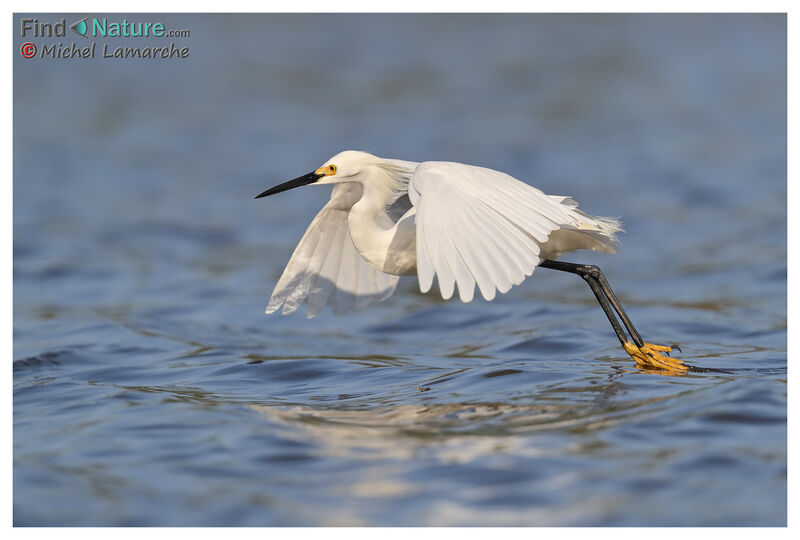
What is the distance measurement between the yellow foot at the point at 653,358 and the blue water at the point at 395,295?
0.50 feet

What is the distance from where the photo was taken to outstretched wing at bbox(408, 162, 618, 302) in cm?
497

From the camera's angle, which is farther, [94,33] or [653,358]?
[94,33]

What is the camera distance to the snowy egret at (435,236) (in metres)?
5.07

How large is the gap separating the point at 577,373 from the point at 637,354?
0.41 metres

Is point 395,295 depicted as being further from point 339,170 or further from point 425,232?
point 425,232

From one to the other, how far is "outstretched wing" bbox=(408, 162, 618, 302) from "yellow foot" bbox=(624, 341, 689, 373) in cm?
92

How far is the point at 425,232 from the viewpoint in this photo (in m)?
5.18

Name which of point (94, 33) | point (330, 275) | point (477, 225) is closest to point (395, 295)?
point (330, 275)

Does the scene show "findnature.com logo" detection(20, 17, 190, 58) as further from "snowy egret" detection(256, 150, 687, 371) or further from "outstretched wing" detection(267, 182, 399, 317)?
"snowy egret" detection(256, 150, 687, 371)

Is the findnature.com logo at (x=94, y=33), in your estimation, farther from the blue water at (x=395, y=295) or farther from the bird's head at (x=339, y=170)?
the bird's head at (x=339, y=170)

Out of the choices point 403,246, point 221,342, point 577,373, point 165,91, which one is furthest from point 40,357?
point 165,91

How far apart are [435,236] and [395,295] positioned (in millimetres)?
4737

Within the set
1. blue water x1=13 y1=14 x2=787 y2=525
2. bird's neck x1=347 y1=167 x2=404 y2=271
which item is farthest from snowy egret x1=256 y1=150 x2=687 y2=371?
blue water x1=13 y1=14 x2=787 y2=525

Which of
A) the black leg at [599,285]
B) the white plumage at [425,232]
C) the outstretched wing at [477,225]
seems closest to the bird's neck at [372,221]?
the white plumage at [425,232]
